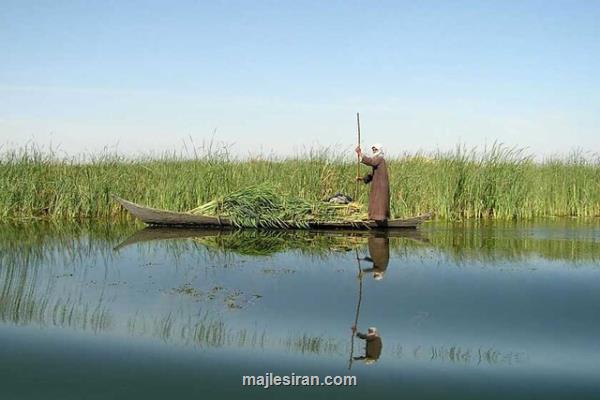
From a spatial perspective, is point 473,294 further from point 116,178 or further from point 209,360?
point 116,178

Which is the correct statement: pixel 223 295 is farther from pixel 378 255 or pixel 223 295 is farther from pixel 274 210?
pixel 274 210

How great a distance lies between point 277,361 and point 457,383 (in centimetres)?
126

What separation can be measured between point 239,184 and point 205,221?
2.37 meters

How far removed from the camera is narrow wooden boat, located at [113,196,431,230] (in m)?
12.8

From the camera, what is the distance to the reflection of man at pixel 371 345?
4.98 meters

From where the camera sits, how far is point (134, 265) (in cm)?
899

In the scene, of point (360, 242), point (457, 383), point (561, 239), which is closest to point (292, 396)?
point (457, 383)

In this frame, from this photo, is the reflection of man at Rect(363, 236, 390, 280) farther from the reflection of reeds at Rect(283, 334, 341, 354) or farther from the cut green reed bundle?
the reflection of reeds at Rect(283, 334, 341, 354)

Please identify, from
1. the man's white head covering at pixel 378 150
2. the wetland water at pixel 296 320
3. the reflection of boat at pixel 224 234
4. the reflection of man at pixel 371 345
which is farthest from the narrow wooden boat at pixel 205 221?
the reflection of man at pixel 371 345

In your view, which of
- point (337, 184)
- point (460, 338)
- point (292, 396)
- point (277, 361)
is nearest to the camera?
point (292, 396)

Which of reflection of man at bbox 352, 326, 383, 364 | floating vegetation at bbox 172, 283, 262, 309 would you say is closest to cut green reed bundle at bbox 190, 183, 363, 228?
floating vegetation at bbox 172, 283, 262, 309

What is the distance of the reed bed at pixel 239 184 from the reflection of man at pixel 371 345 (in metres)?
9.47

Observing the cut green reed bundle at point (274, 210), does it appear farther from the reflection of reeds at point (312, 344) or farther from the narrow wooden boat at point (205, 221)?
the reflection of reeds at point (312, 344)

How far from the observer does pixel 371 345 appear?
17.3 ft
